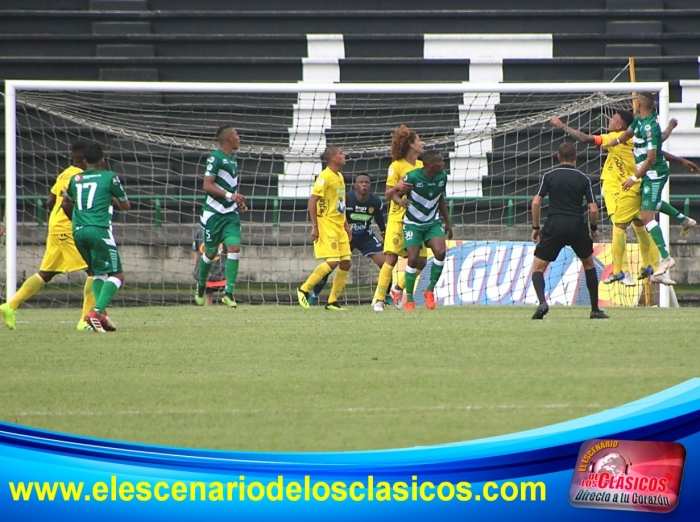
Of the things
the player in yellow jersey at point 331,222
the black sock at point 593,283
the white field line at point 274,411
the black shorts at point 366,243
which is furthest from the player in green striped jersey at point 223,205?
the white field line at point 274,411

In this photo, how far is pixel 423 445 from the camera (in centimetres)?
433

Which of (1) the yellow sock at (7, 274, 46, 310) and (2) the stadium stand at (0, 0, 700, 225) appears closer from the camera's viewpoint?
(1) the yellow sock at (7, 274, 46, 310)

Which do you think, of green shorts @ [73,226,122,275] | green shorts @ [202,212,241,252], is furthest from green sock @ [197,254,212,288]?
green shorts @ [73,226,122,275]

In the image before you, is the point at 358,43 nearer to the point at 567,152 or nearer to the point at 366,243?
the point at 366,243

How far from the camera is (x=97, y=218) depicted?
29.5 feet

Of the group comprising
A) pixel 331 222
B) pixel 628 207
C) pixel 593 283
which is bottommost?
pixel 593 283

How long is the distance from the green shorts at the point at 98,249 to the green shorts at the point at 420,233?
143 inches

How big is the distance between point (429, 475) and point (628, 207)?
8820 millimetres

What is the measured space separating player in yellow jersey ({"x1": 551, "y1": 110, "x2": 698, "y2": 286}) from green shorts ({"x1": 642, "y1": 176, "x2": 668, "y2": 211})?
0.67ft

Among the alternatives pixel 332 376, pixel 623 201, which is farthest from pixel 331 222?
pixel 332 376

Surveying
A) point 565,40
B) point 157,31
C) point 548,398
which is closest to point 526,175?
point 565,40

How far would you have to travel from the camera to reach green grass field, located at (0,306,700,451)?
4898 mm

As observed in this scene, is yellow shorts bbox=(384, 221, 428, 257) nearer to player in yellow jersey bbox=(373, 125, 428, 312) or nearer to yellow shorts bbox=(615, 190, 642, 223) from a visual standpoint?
player in yellow jersey bbox=(373, 125, 428, 312)

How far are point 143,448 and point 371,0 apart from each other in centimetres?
1652
